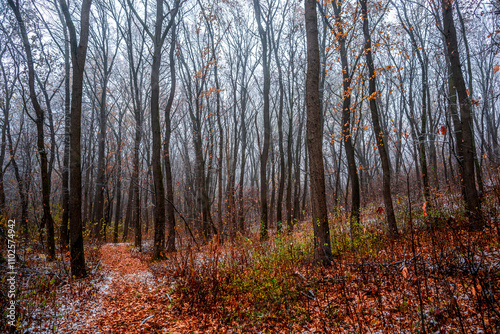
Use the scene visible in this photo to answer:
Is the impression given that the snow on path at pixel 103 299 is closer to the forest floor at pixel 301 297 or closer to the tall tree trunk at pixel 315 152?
the forest floor at pixel 301 297

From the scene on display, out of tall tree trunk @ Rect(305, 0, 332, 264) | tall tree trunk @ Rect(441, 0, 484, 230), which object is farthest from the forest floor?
tall tree trunk @ Rect(441, 0, 484, 230)

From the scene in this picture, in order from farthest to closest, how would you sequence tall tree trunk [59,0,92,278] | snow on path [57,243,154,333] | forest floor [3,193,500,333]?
tall tree trunk [59,0,92,278] < snow on path [57,243,154,333] < forest floor [3,193,500,333]

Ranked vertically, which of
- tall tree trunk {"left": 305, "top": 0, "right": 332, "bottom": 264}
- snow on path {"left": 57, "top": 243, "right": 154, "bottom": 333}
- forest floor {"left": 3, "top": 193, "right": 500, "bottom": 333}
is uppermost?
tall tree trunk {"left": 305, "top": 0, "right": 332, "bottom": 264}

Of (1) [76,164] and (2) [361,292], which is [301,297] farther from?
(1) [76,164]

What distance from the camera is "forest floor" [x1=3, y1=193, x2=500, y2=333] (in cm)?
279

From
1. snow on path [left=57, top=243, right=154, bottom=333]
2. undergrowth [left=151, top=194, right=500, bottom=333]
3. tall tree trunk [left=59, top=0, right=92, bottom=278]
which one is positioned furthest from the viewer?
tall tree trunk [left=59, top=0, right=92, bottom=278]

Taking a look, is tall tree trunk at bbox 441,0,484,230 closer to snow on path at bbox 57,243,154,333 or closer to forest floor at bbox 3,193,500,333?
forest floor at bbox 3,193,500,333

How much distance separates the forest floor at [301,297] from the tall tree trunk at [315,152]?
52cm

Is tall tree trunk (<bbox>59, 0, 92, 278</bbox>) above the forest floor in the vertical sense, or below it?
above

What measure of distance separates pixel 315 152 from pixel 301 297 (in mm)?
2668

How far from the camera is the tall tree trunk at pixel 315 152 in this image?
4.75 meters

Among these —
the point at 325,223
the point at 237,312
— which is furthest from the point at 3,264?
the point at 325,223

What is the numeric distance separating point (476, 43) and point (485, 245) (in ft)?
50.8

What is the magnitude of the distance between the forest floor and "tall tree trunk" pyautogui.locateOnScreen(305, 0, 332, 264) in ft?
1.72
